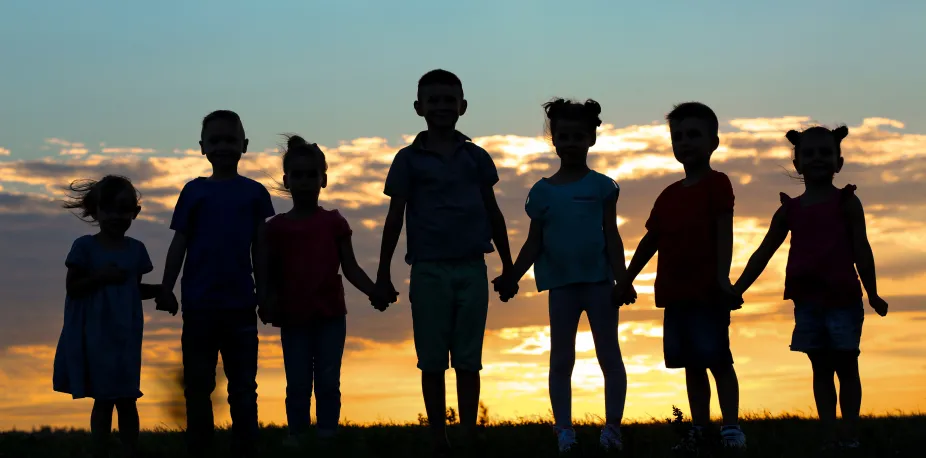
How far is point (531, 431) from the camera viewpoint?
11336 millimetres

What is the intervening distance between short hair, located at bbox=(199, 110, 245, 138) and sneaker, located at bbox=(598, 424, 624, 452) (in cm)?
424

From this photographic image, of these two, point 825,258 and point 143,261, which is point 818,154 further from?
point 143,261

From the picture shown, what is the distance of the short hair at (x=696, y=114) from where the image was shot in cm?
937

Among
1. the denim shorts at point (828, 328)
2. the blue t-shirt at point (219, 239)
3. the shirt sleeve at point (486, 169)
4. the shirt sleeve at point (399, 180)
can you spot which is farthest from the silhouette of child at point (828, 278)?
the blue t-shirt at point (219, 239)

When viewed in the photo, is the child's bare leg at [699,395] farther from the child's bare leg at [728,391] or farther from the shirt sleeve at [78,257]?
the shirt sleeve at [78,257]

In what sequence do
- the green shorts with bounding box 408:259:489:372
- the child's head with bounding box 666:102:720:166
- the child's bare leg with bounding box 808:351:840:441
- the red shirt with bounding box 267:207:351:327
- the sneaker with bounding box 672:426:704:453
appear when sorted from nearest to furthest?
the sneaker with bounding box 672:426:704:453
the green shorts with bounding box 408:259:489:372
the child's head with bounding box 666:102:720:166
the child's bare leg with bounding box 808:351:840:441
the red shirt with bounding box 267:207:351:327

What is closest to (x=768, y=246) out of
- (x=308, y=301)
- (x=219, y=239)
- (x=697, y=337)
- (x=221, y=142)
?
(x=697, y=337)

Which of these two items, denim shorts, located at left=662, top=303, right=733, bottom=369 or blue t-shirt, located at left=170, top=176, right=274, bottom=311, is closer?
denim shorts, located at left=662, top=303, right=733, bottom=369

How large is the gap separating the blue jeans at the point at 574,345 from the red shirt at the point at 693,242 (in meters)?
0.51

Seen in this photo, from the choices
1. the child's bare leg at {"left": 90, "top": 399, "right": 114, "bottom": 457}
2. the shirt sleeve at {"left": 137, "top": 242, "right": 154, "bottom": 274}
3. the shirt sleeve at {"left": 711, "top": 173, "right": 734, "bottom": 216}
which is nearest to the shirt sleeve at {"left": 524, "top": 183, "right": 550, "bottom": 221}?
the shirt sleeve at {"left": 711, "top": 173, "right": 734, "bottom": 216}

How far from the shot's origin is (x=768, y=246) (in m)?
9.87

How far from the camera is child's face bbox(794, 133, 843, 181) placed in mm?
9664

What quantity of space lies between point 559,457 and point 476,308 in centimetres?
143

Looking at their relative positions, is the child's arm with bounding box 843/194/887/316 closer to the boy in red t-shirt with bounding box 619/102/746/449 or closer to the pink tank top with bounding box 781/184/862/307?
the pink tank top with bounding box 781/184/862/307
